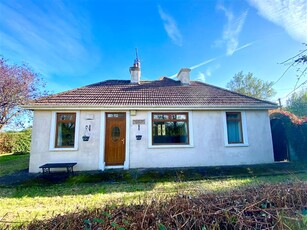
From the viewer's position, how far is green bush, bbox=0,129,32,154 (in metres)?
16.4

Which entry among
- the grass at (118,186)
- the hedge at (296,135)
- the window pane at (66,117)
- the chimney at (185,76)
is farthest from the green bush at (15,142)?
the hedge at (296,135)

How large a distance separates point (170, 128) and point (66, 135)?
568 cm

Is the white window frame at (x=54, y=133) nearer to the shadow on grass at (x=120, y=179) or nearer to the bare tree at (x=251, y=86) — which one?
the shadow on grass at (x=120, y=179)

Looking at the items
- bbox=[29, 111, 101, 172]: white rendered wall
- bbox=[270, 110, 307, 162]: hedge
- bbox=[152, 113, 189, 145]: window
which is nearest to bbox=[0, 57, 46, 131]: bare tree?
bbox=[29, 111, 101, 172]: white rendered wall

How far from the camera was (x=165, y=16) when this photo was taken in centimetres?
977

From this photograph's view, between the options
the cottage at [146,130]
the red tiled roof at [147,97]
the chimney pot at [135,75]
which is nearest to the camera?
the cottage at [146,130]

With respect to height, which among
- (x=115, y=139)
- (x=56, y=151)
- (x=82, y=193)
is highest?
(x=115, y=139)

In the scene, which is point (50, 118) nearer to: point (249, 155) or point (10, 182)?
point (10, 182)

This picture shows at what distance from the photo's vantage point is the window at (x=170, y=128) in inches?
358

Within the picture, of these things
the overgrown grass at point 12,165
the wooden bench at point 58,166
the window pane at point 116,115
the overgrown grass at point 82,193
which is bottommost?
the overgrown grass at point 82,193

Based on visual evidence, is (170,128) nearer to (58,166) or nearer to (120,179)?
(120,179)

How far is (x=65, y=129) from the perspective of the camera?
8539 millimetres

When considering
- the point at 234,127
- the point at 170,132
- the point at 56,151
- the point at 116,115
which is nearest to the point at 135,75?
the point at 116,115

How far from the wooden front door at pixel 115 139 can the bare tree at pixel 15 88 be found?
972 centimetres
